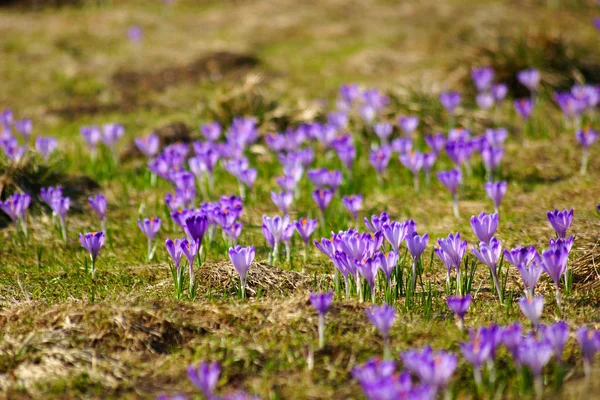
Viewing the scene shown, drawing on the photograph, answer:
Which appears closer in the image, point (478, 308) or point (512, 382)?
point (512, 382)

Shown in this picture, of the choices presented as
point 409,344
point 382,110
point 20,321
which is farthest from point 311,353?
point 382,110

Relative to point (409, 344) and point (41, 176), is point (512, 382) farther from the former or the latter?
point (41, 176)

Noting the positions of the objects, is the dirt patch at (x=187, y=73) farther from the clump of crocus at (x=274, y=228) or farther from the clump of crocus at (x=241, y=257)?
the clump of crocus at (x=241, y=257)

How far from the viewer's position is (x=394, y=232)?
432 centimetres

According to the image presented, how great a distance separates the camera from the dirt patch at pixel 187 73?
430 inches

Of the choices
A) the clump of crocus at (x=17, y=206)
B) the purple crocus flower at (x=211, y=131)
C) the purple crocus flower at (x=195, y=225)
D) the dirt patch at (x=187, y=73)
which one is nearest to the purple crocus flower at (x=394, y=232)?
the purple crocus flower at (x=195, y=225)

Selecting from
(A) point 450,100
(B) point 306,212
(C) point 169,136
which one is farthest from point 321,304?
(C) point 169,136

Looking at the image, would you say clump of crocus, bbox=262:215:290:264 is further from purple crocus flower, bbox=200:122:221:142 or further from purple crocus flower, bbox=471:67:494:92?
purple crocus flower, bbox=471:67:494:92

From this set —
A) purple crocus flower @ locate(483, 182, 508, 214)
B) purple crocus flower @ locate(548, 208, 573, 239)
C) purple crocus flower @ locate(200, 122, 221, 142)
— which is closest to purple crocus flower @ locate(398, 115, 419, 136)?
purple crocus flower @ locate(200, 122, 221, 142)

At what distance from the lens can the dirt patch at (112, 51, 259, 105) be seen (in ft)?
35.9

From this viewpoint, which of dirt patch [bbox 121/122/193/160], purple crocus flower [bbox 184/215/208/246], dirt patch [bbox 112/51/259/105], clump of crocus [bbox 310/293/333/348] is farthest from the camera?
dirt patch [bbox 112/51/259/105]

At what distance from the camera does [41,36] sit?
13.4 metres

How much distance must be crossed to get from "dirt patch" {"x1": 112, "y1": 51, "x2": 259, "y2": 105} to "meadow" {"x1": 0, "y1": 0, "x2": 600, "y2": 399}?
53 millimetres

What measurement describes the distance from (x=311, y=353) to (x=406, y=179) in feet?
12.3
